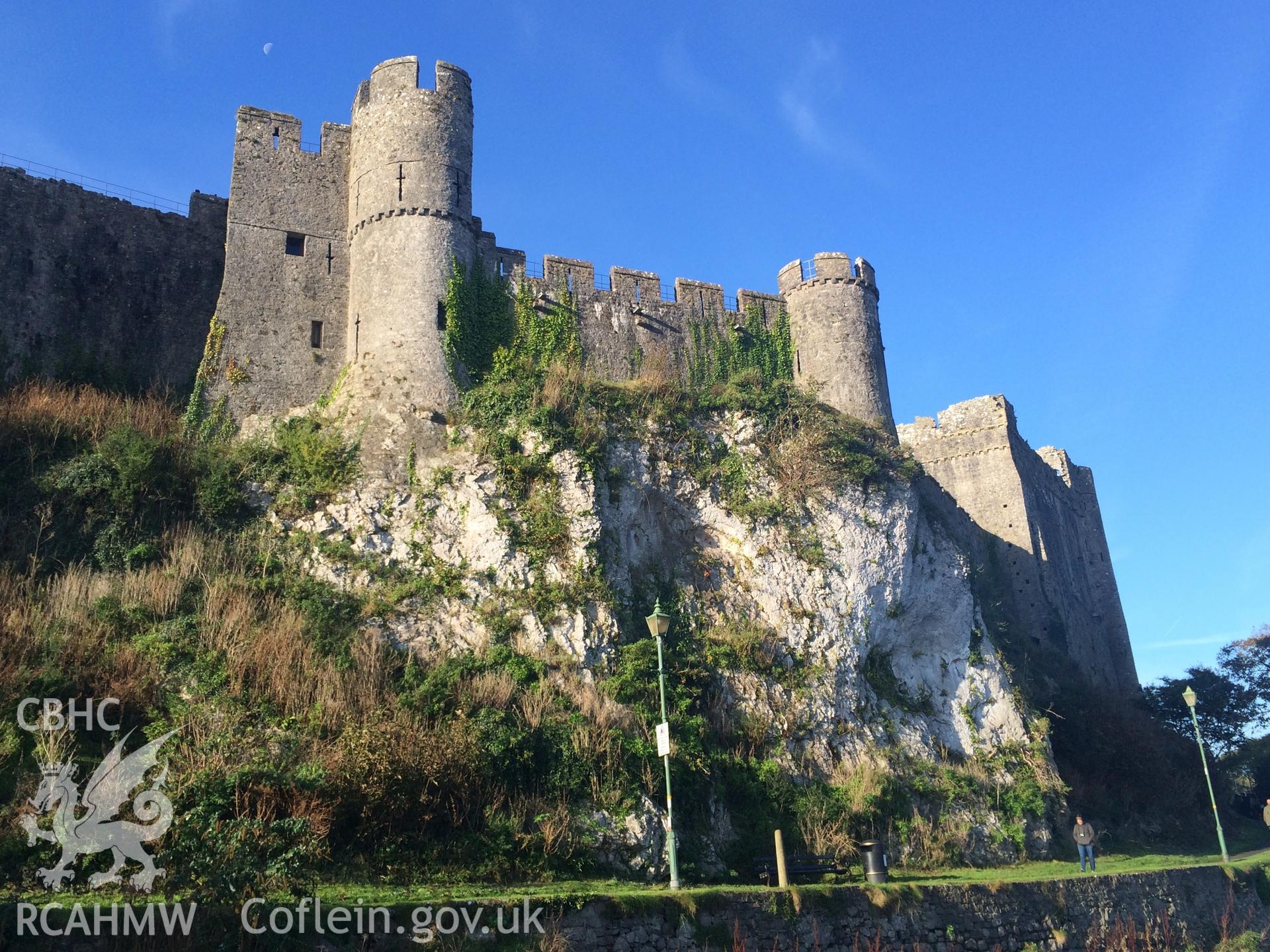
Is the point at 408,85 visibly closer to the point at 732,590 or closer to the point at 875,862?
the point at 732,590

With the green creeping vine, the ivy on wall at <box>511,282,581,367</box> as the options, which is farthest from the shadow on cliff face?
the green creeping vine

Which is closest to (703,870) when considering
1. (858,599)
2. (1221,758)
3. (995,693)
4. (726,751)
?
(726,751)

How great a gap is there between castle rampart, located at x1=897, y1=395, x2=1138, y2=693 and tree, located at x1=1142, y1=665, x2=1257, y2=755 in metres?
2.84

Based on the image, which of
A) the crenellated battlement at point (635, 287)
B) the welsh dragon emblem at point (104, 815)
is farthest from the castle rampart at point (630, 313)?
the welsh dragon emblem at point (104, 815)

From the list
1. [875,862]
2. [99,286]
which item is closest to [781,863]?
[875,862]

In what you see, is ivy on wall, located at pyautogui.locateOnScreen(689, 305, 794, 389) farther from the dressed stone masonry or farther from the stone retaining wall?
the stone retaining wall

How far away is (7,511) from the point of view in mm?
17875

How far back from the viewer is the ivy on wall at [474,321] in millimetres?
22641

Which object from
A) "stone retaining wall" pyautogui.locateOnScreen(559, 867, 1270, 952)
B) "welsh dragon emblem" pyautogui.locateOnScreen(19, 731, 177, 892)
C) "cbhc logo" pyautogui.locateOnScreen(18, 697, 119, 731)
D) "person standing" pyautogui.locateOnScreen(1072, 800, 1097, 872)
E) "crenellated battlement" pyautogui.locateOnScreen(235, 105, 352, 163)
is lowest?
"stone retaining wall" pyautogui.locateOnScreen(559, 867, 1270, 952)

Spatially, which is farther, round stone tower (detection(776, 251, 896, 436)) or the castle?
round stone tower (detection(776, 251, 896, 436))

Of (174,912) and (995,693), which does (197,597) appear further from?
(995,693)

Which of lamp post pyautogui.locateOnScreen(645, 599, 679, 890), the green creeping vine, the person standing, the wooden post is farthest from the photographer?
the green creeping vine

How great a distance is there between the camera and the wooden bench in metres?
15.6

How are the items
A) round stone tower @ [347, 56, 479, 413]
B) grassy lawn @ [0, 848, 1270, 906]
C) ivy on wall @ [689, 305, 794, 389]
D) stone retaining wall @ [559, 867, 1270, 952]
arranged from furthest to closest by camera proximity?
ivy on wall @ [689, 305, 794, 389], round stone tower @ [347, 56, 479, 413], stone retaining wall @ [559, 867, 1270, 952], grassy lawn @ [0, 848, 1270, 906]
